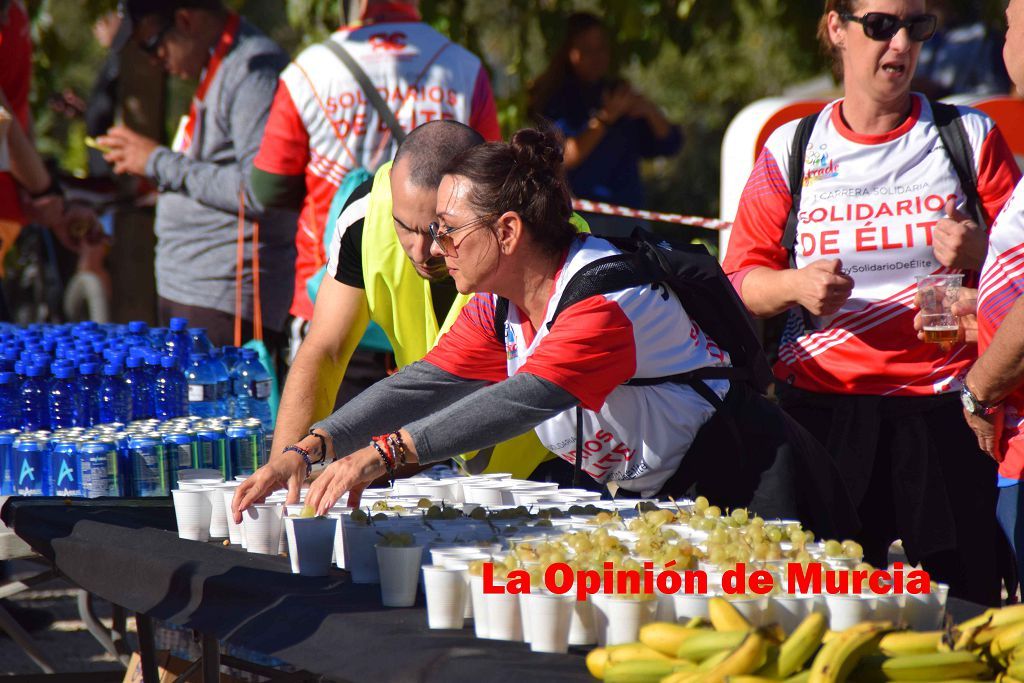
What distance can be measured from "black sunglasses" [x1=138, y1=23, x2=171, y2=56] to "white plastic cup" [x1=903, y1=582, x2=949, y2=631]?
4169mm

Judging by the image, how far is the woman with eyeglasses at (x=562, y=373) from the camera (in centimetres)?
277

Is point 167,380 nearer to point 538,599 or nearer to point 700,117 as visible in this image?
point 538,599

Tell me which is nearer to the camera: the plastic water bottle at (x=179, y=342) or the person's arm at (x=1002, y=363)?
the person's arm at (x=1002, y=363)

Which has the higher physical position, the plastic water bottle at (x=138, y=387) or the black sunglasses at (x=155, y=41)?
the black sunglasses at (x=155, y=41)

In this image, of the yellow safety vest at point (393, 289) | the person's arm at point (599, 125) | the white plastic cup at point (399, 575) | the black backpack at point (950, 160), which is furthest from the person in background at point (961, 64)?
the white plastic cup at point (399, 575)

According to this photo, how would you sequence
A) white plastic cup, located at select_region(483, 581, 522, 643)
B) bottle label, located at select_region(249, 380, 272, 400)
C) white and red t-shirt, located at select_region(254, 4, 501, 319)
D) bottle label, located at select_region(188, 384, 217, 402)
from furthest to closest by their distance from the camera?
white and red t-shirt, located at select_region(254, 4, 501, 319), bottle label, located at select_region(249, 380, 272, 400), bottle label, located at select_region(188, 384, 217, 402), white plastic cup, located at select_region(483, 581, 522, 643)

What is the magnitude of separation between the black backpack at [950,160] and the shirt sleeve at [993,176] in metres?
0.02

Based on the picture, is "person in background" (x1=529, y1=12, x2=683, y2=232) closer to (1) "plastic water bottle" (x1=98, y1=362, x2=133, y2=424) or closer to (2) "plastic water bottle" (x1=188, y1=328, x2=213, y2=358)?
(2) "plastic water bottle" (x1=188, y1=328, x2=213, y2=358)

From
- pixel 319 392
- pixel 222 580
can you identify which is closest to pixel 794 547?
pixel 222 580

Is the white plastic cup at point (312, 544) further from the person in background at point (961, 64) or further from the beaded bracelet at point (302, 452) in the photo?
the person in background at point (961, 64)

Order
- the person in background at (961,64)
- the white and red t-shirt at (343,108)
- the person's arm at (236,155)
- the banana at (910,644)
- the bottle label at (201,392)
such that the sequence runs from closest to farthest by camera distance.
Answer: the banana at (910,644), the bottle label at (201,392), the white and red t-shirt at (343,108), the person's arm at (236,155), the person in background at (961,64)

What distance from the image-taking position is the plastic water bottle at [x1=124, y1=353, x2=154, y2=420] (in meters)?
3.81

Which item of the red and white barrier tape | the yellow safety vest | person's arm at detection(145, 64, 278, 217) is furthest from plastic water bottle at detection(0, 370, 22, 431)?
the red and white barrier tape

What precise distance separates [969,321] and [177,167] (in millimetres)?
3213
